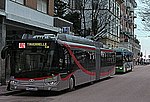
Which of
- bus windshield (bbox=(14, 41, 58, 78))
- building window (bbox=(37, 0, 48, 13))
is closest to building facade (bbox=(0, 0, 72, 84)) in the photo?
building window (bbox=(37, 0, 48, 13))

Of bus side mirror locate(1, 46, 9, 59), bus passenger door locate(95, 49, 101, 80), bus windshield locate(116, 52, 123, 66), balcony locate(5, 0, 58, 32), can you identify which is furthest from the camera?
bus windshield locate(116, 52, 123, 66)

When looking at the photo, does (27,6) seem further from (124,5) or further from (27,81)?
(124,5)

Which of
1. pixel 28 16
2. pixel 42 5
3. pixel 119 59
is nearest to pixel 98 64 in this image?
pixel 28 16

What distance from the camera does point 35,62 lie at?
1742 centimetres

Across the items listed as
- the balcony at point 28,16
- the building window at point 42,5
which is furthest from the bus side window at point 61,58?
the building window at point 42,5

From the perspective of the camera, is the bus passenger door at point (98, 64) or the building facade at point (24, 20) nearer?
the building facade at point (24, 20)

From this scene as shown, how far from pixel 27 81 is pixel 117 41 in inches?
2470

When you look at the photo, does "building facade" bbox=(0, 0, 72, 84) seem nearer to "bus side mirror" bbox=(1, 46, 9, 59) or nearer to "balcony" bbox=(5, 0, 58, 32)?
"balcony" bbox=(5, 0, 58, 32)

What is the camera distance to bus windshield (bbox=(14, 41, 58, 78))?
1739 cm

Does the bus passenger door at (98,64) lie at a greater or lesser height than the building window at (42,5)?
lesser

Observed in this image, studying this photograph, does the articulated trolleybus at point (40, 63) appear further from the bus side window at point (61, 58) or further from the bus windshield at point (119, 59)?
the bus windshield at point (119, 59)

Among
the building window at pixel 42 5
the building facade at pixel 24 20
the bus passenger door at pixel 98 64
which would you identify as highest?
the building window at pixel 42 5

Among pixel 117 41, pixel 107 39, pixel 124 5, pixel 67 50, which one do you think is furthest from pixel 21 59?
pixel 124 5

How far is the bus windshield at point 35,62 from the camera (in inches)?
685
